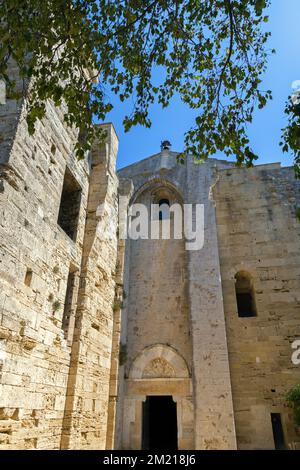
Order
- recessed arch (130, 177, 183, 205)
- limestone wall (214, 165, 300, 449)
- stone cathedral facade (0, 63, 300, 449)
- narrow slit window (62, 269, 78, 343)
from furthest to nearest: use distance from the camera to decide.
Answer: recessed arch (130, 177, 183, 205) → limestone wall (214, 165, 300, 449) → narrow slit window (62, 269, 78, 343) → stone cathedral facade (0, 63, 300, 449)

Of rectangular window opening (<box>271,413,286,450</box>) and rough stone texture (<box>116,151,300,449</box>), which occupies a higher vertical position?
rough stone texture (<box>116,151,300,449</box>)

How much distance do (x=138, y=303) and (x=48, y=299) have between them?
17.8ft

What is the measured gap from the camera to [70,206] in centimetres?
806

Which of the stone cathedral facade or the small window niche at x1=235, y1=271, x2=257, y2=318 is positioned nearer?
the stone cathedral facade

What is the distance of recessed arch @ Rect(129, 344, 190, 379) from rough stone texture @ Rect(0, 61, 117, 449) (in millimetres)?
2249

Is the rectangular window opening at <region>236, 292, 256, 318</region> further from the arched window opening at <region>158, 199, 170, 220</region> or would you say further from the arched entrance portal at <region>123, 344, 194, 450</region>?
the arched window opening at <region>158, 199, 170, 220</region>

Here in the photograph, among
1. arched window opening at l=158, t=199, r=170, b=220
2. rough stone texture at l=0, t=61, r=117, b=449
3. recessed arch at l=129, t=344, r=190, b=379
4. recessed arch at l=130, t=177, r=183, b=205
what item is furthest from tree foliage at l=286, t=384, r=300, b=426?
recessed arch at l=130, t=177, r=183, b=205

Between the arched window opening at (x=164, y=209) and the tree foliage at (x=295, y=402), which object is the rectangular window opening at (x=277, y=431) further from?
the arched window opening at (x=164, y=209)

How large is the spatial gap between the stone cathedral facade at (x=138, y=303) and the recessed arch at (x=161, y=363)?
0.04 m

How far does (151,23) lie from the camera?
4598 millimetres

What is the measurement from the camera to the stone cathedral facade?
5371 mm

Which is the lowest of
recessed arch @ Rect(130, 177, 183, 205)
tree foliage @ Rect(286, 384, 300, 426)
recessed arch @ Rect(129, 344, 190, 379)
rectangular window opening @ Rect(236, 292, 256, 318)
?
tree foliage @ Rect(286, 384, 300, 426)
